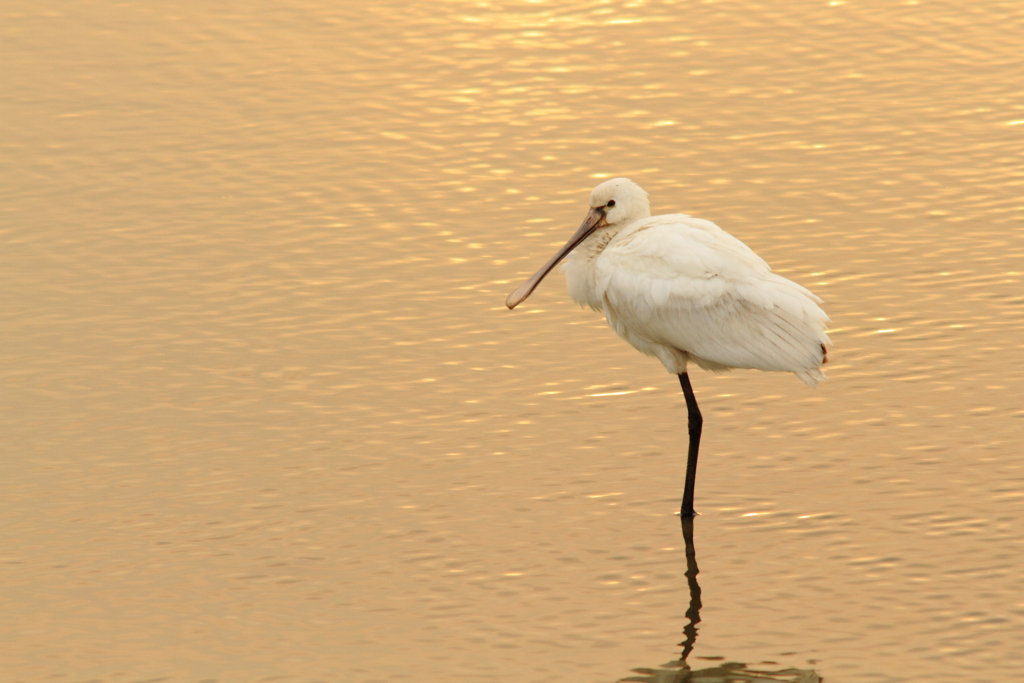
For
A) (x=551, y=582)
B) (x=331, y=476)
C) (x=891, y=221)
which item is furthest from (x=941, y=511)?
(x=891, y=221)

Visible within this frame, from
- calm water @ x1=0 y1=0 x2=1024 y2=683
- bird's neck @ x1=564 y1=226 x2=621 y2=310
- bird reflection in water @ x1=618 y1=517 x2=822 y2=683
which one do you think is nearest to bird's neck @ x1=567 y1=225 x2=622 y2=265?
bird's neck @ x1=564 y1=226 x2=621 y2=310

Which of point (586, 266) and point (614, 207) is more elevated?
point (614, 207)

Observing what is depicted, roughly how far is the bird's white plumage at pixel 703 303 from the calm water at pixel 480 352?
80 cm

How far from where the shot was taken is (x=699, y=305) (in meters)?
10.2

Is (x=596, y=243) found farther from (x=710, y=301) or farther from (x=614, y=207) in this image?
(x=710, y=301)

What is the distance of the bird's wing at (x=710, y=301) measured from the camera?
9977 mm

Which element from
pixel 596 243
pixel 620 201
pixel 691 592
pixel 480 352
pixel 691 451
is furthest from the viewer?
pixel 480 352

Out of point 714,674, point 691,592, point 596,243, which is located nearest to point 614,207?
point 596,243

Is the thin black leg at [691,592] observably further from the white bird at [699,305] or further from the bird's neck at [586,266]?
the bird's neck at [586,266]

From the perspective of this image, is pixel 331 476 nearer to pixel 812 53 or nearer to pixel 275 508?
pixel 275 508

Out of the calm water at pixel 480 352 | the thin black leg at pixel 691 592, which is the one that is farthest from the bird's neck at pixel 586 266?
the thin black leg at pixel 691 592

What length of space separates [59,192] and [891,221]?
7080 millimetres

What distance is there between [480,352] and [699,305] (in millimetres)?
2639

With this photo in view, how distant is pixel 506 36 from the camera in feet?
59.3
